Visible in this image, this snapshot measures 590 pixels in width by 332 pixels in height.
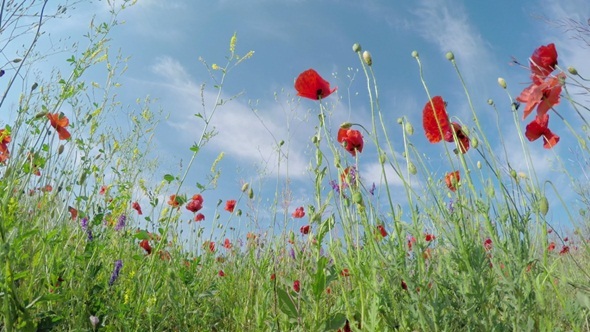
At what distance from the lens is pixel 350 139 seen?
6.02ft

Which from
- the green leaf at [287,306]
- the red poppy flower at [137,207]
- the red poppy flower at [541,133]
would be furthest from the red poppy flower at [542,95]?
the red poppy flower at [137,207]

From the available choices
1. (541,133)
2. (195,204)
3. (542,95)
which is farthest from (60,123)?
(541,133)

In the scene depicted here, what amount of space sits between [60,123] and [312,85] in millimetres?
1175

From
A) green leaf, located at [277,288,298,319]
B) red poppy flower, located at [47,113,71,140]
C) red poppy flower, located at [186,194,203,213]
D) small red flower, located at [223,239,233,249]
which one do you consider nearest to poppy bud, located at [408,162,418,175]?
green leaf, located at [277,288,298,319]

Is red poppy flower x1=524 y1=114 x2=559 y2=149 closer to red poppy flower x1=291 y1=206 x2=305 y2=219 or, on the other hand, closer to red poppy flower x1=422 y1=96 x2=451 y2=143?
red poppy flower x1=422 y1=96 x2=451 y2=143

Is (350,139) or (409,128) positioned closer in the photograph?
(409,128)

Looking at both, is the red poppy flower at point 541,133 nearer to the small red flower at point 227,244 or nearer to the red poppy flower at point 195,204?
the red poppy flower at point 195,204

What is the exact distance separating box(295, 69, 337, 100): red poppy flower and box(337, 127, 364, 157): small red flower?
0.17 metres

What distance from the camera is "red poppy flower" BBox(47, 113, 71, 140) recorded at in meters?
2.03

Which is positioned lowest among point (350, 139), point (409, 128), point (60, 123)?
point (60, 123)

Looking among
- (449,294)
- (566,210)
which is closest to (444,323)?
(449,294)

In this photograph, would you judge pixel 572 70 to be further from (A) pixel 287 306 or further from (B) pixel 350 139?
(A) pixel 287 306

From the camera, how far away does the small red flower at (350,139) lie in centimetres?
182

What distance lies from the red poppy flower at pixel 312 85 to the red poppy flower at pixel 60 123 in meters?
1.10
